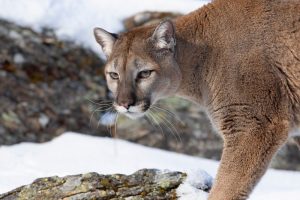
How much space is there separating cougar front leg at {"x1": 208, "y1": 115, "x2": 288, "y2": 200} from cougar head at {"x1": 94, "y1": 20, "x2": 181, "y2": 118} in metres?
0.95

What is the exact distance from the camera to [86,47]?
13.2 m

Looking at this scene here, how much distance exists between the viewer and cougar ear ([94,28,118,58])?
25.3 feet

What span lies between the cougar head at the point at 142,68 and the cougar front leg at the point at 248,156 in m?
0.95

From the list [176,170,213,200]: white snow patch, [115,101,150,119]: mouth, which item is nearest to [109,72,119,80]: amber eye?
[115,101,150,119]: mouth

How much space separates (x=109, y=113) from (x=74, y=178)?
493 cm

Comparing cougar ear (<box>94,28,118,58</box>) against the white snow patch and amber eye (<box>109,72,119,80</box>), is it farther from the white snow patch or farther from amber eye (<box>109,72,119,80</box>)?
the white snow patch

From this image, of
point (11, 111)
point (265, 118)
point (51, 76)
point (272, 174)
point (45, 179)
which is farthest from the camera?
point (51, 76)

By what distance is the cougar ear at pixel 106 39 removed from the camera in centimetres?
770

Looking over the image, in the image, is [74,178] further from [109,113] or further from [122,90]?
[109,113]

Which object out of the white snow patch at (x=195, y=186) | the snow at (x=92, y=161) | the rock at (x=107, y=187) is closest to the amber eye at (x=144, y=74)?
the rock at (x=107, y=187)

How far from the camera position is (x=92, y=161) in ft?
34.4

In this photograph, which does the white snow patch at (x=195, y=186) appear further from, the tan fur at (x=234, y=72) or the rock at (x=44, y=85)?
the rock at (x=44, y=85)

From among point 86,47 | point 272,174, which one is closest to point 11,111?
point 86,47

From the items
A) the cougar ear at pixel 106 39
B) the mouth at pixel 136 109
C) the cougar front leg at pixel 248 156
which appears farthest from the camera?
the cougar ear at pixel 106 39
